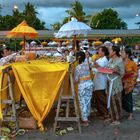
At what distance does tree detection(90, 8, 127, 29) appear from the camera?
8519cm

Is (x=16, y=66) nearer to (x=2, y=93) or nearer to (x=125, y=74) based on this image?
(x=2, y=93)

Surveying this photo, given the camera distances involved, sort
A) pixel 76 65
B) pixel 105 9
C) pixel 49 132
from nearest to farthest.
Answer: pixel 49 132
pixel 76 65
pixel 105 9

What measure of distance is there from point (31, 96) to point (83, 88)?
1198 millimetres

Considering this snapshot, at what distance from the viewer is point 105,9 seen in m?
89.8

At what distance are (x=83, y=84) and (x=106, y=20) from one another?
78.2 meters

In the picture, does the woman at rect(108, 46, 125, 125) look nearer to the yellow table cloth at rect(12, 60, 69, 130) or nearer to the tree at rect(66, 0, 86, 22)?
the yellow table cloth at rect(12, 60, 69, 130)

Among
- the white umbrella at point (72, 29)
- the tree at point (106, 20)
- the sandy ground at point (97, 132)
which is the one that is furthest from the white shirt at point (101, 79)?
the tree at point (106, 20)

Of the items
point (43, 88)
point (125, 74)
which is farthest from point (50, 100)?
point (125, 74)

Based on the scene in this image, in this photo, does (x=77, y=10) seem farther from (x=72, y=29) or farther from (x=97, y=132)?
(x=97, y=132)

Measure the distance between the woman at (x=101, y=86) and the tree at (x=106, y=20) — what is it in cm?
7512

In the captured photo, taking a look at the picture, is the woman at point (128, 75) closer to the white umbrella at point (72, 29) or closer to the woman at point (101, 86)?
the woman at point (101, 86)

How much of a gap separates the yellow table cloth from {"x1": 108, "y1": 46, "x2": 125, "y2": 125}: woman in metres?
1.17

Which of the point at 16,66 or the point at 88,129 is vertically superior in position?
the point at 16,66

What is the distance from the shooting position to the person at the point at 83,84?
28.0 feet
